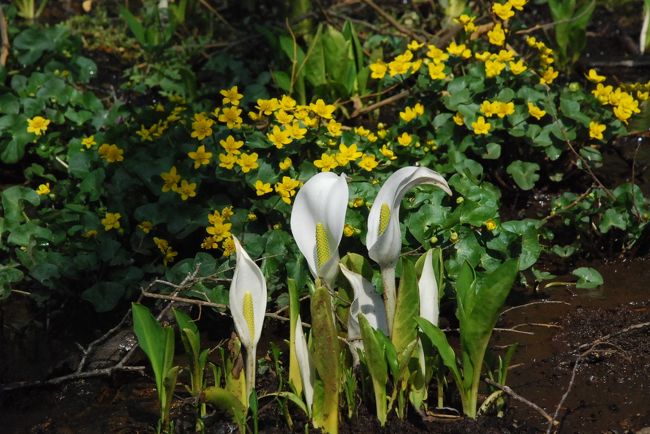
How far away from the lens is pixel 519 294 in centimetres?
330

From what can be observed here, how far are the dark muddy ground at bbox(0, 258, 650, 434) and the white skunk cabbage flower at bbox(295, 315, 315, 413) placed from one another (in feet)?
0.39

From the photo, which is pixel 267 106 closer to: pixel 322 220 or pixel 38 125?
pixel 322 220

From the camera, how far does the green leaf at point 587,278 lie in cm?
325

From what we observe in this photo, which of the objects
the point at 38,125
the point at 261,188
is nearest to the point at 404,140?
the point at 261,188

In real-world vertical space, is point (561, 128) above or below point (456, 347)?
above

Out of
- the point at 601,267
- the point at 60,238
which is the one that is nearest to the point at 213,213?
the point at 60,238

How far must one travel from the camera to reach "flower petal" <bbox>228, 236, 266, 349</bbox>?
2334 mm

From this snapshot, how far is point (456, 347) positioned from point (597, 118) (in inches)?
52.7

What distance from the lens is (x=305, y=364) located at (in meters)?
2.43

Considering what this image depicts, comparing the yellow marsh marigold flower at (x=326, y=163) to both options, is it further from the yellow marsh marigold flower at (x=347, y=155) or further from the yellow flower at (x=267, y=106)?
the yellow flower at (x=267, y=106)

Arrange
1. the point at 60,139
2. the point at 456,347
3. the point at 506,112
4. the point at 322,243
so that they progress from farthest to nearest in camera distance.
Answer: the point at 60,139
the point at 506,112
the point at 456,347
the point at 322,243

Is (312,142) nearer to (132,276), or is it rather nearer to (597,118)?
(132,276)

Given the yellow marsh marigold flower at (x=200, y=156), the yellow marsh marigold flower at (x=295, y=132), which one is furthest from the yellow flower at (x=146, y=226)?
the yellow marsh marigold flower at (x=295, y=132)

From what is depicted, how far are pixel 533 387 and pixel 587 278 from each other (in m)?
0.69
